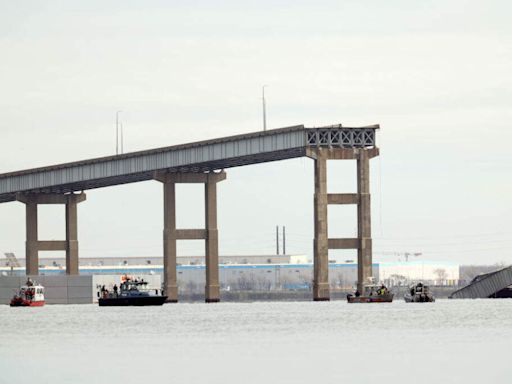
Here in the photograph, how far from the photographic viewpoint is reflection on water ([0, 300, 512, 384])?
69.5 metres

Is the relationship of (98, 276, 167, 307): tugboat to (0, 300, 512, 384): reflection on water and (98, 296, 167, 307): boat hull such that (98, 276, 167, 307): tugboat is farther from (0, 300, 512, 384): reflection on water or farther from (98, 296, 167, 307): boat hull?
(0, 300, 512, 384): reflection on water

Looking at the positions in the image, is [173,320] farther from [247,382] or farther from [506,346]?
[247,382]

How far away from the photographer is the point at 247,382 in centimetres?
6631

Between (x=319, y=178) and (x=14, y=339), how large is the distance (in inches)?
3874

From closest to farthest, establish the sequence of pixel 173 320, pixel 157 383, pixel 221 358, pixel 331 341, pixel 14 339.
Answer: pixel 157 383, pixel 221 358, pixel 331 341, pixel 14 339, pixel 173 320

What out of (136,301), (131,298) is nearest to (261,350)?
(131,298)

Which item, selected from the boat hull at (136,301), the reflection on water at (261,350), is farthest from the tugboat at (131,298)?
the reflection on water at (261,350)

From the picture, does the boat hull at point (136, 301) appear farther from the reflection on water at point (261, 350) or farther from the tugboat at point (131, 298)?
Result: the reflection on water at point (261, 350)

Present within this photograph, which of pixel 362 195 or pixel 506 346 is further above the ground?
pixel 362 195

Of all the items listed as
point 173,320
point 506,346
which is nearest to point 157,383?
point 506,346

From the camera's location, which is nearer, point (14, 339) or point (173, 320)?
point (14, 339)

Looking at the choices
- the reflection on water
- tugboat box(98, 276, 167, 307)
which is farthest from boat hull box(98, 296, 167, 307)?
the reflection on water

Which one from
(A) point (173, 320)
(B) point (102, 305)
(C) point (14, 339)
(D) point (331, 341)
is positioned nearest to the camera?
(D) point (331, 341)

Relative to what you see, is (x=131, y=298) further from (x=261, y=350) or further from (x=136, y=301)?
(x=261, y=350)
